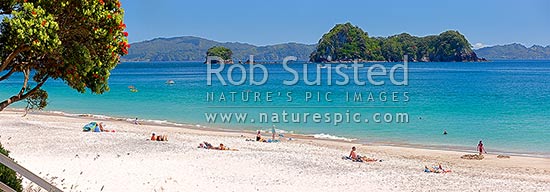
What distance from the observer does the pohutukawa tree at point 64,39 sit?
534 centimetres

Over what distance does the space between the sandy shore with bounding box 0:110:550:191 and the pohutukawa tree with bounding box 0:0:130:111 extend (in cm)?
558

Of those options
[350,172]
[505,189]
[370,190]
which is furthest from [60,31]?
[505,189]

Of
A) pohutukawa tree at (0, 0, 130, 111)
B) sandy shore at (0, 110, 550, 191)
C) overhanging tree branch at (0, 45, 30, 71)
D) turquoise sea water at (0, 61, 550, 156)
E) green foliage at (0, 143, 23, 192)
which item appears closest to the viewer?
pohutukawa tree at (0, 0, 130, 111)

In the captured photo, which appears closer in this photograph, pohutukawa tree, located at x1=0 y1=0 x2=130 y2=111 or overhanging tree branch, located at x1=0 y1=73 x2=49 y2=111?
pohutukawa tree, located at x1=0 y1=0 x2=130 y2=111

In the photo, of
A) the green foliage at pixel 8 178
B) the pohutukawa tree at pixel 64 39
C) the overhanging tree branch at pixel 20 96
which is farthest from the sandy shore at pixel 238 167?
the pohutukawa tree at pixel 64 39

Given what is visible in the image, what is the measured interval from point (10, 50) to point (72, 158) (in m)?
11.4

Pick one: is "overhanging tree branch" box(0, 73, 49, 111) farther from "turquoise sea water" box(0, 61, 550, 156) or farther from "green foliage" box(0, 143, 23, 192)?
"turquoise sea water" box(0, 61, 550, 156)

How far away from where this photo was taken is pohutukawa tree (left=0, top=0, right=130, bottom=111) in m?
5.34

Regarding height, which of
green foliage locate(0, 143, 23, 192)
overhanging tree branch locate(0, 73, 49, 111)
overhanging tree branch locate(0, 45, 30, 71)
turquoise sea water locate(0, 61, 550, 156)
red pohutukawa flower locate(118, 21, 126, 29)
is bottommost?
turquoise sea water locate(0, 61, 550, 156)

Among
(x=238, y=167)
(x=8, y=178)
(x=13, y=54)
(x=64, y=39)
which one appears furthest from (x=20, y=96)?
(x=238, y=167)

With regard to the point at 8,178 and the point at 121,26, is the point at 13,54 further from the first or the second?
the point at 8,178

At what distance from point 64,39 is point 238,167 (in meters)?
10.7

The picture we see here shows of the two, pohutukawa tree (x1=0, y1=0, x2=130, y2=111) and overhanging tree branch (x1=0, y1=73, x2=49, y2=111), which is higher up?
pohutukawa tree (x1=0, y1=0, x2=130, y2=111)

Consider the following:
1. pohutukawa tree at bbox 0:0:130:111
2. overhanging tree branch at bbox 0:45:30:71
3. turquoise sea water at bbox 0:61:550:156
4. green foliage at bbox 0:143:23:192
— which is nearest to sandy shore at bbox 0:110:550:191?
green foliage at bbox 0:143:23:192
